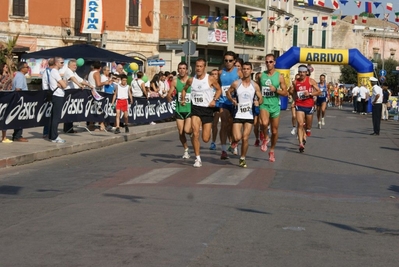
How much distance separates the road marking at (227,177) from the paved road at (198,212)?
2 centimetres

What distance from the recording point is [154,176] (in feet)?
43.7

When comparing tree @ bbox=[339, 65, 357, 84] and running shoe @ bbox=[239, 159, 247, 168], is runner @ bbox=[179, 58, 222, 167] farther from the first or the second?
tree @ bbox=[339, 65, 357, 84]

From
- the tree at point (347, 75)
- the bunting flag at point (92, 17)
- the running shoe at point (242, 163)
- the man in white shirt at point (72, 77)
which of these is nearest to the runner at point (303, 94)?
the running shoe at point (242, 163)

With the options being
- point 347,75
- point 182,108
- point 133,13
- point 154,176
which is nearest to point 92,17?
point 133,13

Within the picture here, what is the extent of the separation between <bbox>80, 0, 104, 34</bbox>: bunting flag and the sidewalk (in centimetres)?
1310

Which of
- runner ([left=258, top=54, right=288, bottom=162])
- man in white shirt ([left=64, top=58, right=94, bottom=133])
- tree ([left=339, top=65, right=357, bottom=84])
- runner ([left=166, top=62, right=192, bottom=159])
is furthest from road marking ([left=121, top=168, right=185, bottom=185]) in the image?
tree ([left=339, top=65, right=357, bottom=84])

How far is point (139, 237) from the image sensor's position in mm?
8078

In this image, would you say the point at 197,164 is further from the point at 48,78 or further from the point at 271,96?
the point at 48,78

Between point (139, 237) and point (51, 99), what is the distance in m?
11.6

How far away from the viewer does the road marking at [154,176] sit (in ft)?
41.5

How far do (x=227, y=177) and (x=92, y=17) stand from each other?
25972mm

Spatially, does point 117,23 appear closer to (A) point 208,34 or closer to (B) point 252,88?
(A) point 208,34

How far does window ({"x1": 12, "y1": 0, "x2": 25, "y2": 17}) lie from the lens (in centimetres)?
4081

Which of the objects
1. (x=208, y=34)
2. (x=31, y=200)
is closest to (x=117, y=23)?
(x=208, y=34)
